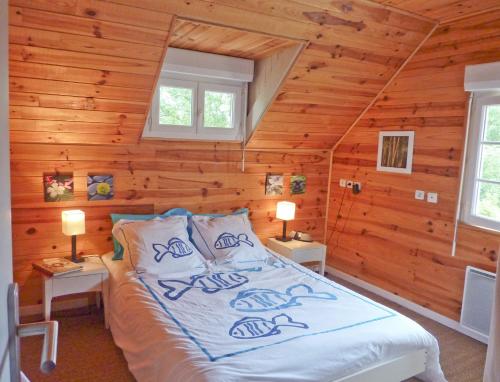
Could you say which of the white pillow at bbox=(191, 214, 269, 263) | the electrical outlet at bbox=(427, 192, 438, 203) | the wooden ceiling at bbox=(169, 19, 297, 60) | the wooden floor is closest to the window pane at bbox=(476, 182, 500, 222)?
the electrical outlet at bbox=(427, 192, 438, 203)

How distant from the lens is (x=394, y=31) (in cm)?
311

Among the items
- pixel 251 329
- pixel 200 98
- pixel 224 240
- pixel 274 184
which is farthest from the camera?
pixel 274 184

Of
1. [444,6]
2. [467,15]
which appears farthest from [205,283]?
[467,15]

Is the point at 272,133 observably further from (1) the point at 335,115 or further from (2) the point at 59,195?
(2) the point at 59,195

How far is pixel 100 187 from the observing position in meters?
3.28

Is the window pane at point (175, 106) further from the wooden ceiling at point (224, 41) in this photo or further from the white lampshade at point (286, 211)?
the white lampshade at point (286, 211)

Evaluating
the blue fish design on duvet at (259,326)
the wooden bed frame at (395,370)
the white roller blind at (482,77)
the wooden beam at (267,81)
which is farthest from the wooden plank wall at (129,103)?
the wooden bed frame at (395,370)

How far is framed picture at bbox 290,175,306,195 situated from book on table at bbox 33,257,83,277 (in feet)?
7.35

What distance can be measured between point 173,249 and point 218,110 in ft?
4.73

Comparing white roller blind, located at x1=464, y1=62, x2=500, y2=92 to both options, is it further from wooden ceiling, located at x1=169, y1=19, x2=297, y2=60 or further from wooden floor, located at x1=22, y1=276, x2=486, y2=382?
wooden floor, located at x1=22, y1=276, x2=486, y2=382

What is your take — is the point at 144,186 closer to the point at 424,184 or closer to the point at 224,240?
the point at 224,240

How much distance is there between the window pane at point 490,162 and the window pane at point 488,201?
0.07 metres

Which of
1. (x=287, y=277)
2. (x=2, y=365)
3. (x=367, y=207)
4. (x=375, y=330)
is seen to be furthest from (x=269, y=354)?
(x=367, y=207)

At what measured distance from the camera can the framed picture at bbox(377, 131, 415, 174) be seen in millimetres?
3574
